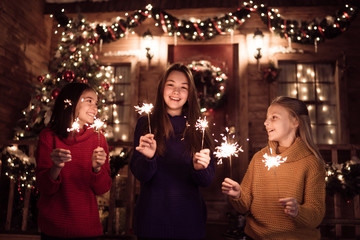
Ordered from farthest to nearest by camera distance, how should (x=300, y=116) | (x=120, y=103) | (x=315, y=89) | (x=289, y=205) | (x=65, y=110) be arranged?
(x=120, y=103), (x=315, y=89), (x=65, y=110), (x=300, y=116), (x=289, y=205)

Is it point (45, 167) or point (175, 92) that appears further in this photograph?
point (175, 92)

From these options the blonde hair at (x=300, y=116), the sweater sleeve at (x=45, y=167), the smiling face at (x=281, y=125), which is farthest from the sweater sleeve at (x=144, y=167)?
the blonde hair at (x=300, y=116)

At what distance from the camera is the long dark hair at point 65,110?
7.66 feet

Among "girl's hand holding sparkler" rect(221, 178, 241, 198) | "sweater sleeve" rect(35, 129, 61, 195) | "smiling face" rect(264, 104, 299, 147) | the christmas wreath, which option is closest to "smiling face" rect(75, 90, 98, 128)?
"sweater sleeve" rect(35, 129, 61, 195)

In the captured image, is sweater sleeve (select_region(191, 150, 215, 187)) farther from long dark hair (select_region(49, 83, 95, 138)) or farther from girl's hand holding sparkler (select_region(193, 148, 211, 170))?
long dark hair (select_region(49, 83, 95, 138))

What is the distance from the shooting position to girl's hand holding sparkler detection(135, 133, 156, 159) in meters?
1.82

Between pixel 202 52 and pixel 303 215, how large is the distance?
5.64 meters

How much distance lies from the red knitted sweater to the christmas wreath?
13.5 feet

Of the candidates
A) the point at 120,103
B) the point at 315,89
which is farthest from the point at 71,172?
the point at 315,89

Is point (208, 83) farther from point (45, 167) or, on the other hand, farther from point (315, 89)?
point (45, 167)

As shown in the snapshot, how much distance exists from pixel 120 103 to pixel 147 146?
5.69 metres

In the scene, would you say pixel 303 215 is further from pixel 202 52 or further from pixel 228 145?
pixel 202 52

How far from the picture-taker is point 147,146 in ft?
6.04

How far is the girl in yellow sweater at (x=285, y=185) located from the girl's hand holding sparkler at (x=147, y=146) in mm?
478
